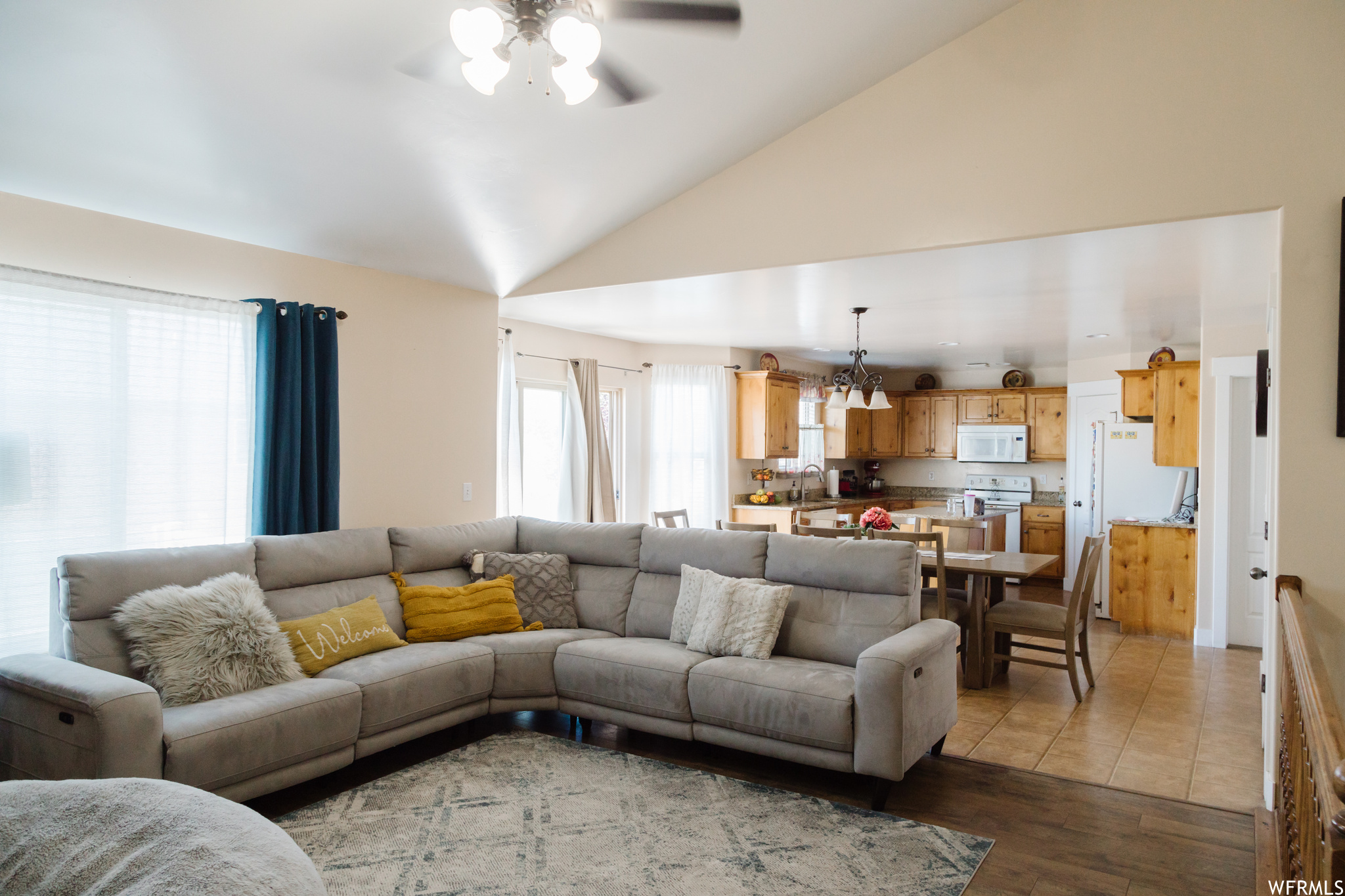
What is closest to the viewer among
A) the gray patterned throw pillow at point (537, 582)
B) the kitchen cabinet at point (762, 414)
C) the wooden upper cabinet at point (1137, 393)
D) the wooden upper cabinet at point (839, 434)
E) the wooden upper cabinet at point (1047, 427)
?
the gray patterned throw pillow at point (537, 582)

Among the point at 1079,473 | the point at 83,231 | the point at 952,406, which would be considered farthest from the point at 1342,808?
the point at 952,406

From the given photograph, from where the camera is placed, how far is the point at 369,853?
2.77 metres

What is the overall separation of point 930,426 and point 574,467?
16.8ft

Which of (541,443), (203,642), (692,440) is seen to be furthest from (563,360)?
(203,642)

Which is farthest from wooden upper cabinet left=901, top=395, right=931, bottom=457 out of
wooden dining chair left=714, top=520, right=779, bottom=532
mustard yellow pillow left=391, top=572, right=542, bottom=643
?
mustard yellow pillow left=391, top=572, right=542, bottom=643

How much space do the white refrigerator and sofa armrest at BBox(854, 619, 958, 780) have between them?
4423 mm

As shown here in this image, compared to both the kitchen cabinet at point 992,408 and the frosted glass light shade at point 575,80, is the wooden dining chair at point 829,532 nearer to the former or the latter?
the frosted glass light shade at point 575,80

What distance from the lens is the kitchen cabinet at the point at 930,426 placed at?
9.53 metres

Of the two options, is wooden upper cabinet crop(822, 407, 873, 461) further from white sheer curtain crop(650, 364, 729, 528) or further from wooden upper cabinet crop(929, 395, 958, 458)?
white sheer curtain crop(650, 364, 729, 528)

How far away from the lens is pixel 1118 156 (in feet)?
10.5

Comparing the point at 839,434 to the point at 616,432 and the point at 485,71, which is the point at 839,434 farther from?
→ the point at 485,71

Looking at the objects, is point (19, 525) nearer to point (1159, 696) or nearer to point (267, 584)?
point (267, 584)

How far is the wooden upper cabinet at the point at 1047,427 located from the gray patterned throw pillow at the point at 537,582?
6.31 m

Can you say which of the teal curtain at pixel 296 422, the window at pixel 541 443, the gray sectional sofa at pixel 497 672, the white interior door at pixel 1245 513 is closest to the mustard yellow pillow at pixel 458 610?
the gray sectional sofa at pixel 497 672
